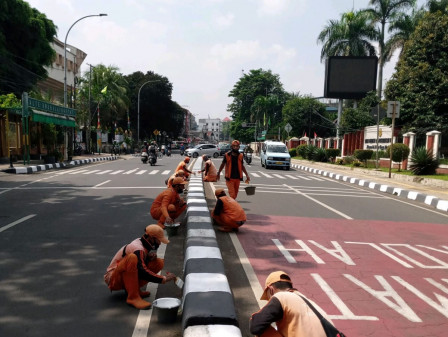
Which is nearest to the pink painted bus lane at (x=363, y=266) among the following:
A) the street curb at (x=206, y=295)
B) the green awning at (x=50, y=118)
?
the street curb at (x=206, y=295)

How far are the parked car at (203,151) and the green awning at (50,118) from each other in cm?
1450

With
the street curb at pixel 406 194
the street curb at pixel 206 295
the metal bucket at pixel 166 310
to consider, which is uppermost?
the street curb at pixel 206 295

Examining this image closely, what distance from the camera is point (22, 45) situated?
1056 inches

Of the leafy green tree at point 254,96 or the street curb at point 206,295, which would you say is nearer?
the street curb at point 206,295

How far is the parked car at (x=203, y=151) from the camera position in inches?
1604

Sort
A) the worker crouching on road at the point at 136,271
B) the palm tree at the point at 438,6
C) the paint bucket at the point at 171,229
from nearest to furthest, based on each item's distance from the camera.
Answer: the worker crouching on road at the point at 136,271 → the paint bucket at the point at 171,229 → the palm tree at the point at 438,6

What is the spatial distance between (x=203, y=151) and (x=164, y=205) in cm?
3507

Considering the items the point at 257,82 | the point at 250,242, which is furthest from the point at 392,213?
the point at 257,82

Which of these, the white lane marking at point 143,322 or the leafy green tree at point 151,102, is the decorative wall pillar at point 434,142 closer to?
the white lane marking at point 143,322

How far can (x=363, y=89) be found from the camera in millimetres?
35344

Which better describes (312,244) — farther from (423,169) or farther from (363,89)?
(363,89)

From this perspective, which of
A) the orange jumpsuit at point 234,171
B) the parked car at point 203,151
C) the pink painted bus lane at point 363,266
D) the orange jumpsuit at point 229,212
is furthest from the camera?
the parked car at point 203,151

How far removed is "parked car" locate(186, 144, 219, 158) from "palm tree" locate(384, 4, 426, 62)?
20.7 metres

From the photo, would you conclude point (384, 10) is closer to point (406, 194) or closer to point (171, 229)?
point (406, 194)
